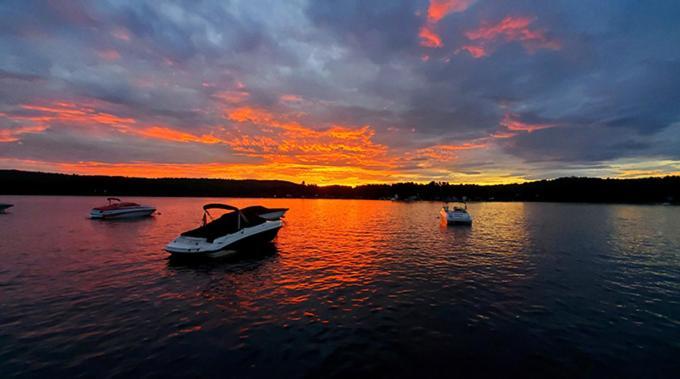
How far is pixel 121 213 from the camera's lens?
52.8 meters

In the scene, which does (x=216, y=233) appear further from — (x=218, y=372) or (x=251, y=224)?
(x=218, y=372)

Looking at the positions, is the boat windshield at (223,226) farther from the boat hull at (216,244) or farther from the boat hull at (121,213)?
the boat hull at (121,213)

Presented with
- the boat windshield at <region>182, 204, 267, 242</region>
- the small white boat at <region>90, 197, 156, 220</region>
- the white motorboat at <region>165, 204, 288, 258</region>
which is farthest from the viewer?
the small white boat at <region>90, 197, 156, 220</region>

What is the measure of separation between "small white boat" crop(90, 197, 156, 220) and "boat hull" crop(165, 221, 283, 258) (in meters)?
42.1

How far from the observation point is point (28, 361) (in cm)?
843

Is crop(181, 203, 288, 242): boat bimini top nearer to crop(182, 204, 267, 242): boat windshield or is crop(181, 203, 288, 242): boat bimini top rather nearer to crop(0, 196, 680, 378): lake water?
crop(182, 204, 267, 242): boat windshield

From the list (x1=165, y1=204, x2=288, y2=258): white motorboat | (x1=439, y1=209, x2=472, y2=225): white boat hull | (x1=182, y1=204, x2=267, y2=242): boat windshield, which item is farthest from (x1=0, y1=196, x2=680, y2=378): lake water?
(x1=439, y1=209, x2=472, y2=225): white boat hull

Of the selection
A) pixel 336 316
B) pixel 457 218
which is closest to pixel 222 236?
pixel 336 316

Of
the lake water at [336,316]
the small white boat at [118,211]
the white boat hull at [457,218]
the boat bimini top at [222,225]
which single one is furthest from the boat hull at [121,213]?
the white boat hull at [457,218]

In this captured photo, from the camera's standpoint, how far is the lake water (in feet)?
27.7

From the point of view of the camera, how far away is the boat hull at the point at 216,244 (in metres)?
20.4

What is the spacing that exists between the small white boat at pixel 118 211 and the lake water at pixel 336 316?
3264 cm

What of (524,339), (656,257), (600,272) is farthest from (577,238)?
(524,339)

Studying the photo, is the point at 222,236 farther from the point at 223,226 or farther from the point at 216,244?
the point at 223,226
